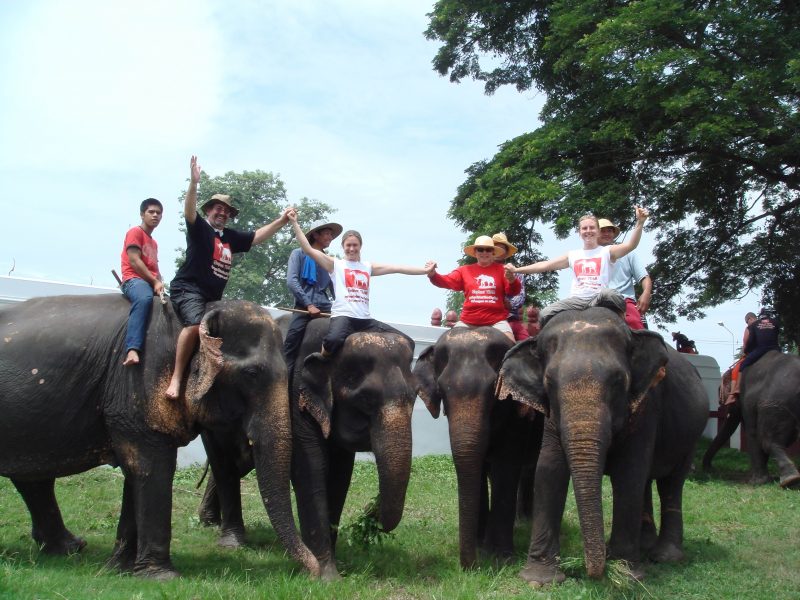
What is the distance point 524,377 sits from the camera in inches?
283

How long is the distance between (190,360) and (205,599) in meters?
1.98

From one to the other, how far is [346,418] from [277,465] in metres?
1.02

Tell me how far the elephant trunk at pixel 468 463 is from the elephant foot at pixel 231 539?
240 centimetres

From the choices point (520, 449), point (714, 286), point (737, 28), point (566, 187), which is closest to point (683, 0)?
point (737, 28)

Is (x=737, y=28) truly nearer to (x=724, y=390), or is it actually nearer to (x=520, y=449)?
(x=724, y=390)

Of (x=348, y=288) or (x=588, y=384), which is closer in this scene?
(x=588, y=384)

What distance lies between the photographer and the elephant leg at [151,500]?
6.77 metres

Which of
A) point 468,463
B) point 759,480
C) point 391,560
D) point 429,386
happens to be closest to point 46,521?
point 391,560

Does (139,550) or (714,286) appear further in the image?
(714,286)

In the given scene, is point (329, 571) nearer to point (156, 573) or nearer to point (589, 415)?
point (156, 573)

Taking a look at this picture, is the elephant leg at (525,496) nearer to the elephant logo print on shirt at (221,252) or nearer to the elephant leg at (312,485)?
the elephant leg at (312,485)

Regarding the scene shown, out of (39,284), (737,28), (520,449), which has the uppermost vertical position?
(737,28)

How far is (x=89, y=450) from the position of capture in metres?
7.21

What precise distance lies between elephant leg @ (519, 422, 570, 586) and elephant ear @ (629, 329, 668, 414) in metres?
0.72
